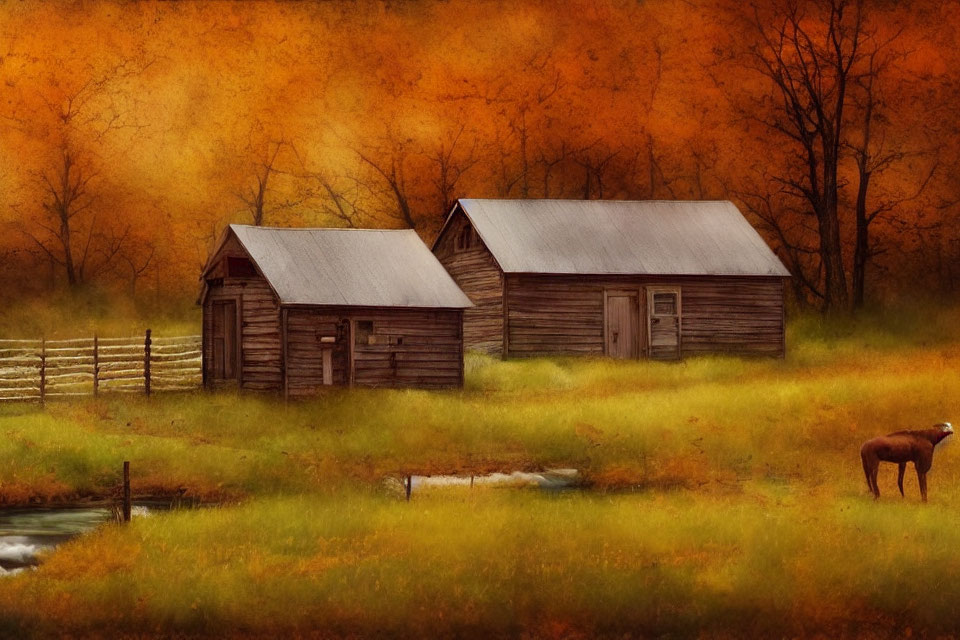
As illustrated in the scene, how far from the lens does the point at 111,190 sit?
188ft

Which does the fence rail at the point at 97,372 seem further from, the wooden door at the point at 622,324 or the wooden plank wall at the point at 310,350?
the wooden door at the point at 622,324

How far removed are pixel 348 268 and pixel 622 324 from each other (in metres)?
11.3

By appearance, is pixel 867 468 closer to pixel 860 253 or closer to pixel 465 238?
pixel 465 238

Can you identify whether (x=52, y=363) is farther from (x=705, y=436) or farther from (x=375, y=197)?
(x=375, y=197)

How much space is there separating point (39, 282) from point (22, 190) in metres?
3.77

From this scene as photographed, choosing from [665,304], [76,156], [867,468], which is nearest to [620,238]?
[665,304]

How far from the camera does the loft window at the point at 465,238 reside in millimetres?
45378

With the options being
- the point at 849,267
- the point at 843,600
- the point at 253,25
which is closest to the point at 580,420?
the point at 843,600

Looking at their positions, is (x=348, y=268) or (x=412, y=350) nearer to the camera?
(x=412, y=350)

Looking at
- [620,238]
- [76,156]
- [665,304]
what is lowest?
[665,304]

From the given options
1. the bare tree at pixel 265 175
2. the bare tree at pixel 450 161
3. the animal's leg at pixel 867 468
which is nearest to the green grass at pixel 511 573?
the animal's leg at pixel 867 468

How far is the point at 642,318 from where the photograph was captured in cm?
4328

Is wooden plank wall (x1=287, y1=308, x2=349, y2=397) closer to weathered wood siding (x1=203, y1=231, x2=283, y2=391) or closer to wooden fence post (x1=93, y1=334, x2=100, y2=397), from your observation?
weathered wood siding (x1=203, y1=231, x2=283, y2=391)

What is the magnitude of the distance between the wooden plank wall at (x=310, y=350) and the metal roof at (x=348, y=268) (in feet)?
2.01
